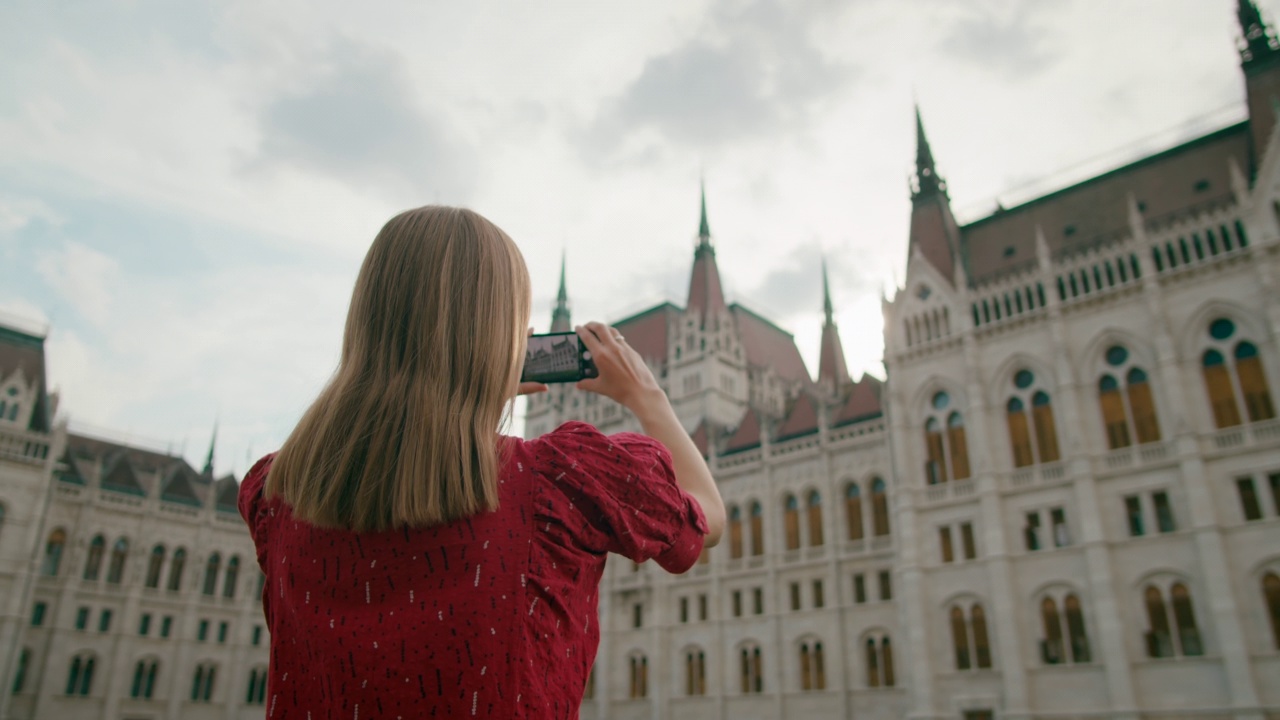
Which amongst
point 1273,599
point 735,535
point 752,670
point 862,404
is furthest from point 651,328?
point 1273,599

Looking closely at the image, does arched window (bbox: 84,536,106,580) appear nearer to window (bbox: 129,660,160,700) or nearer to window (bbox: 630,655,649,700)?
window (bbox: 129,660,160,700)

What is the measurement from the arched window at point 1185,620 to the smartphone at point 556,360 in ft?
104

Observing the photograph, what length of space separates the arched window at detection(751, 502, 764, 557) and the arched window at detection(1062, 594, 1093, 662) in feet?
50.8

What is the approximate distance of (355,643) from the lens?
6.43 feet

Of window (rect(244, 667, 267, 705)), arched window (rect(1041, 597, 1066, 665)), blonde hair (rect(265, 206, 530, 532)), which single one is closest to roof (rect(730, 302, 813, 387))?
arched window (rect(1041, 597, 1066, 665))

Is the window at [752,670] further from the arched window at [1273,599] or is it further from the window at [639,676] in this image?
the arched window at [1273,599]

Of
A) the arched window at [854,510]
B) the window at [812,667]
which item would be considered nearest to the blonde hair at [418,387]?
the window at [812,667]

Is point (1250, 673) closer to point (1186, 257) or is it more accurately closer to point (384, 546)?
point (1186, 257)

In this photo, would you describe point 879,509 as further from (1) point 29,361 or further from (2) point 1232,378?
(1) point 29,361

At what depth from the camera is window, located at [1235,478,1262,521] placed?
1105 inches

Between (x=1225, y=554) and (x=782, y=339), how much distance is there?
39.3m

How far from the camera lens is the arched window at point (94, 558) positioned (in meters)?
46.3

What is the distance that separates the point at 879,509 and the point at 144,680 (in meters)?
38.8

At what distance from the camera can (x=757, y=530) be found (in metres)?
44.0
